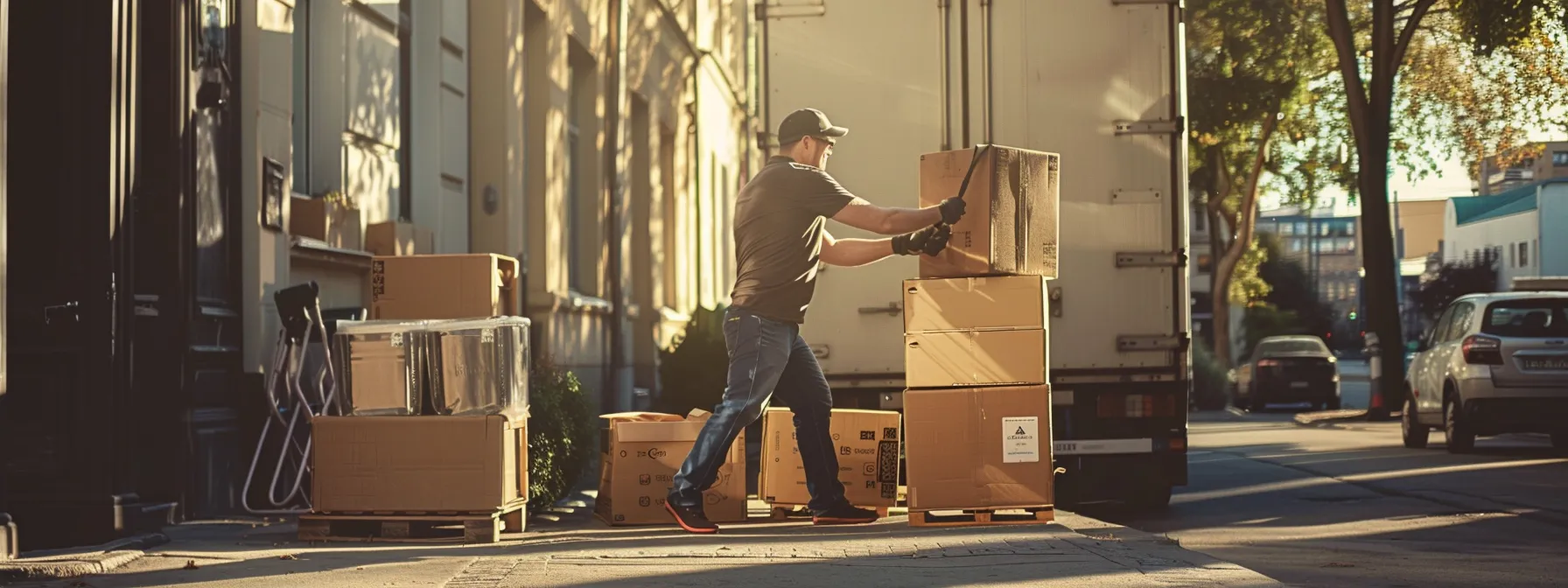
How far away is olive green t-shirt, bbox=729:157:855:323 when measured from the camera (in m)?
8.98

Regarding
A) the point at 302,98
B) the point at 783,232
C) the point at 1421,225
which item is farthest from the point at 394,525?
the point at 1421,225

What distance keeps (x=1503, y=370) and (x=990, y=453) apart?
10.7 metres

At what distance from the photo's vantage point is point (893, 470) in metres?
10.1

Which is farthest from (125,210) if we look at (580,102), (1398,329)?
(1398,329)

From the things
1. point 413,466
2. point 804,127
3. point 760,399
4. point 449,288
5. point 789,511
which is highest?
point 804,127

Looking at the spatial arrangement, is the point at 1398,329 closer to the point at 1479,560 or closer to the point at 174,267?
the point at 1479,560

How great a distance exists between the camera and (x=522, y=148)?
605 inches

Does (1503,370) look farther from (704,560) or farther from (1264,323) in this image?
(1264,323)

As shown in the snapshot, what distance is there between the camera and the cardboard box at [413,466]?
8.88m

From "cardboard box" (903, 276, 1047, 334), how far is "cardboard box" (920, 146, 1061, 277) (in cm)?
6

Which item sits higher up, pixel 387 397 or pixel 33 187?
pixel 33 187

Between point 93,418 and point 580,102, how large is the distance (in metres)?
10.3

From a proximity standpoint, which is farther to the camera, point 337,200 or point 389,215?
point 389,215

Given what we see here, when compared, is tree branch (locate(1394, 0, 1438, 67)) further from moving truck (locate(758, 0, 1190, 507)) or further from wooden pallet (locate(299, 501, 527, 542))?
wooden pallet (locate(299, 501, 527, 542))
